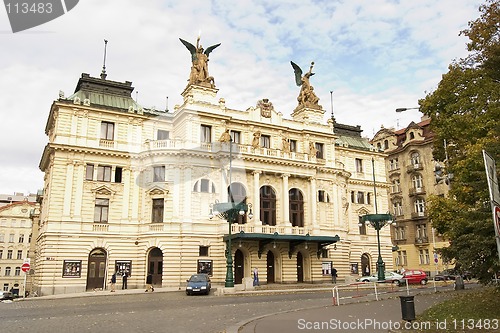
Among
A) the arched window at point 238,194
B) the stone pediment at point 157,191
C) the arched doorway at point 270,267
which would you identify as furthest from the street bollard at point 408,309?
the arched doorway at point 270,267

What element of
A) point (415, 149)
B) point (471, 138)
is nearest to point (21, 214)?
point (415, 149)

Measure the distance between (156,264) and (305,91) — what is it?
25.7m

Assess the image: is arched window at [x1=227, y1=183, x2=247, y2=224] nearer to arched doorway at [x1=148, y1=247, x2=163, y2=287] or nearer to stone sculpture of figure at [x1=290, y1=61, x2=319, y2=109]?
arched doorway at [x1=148, y1=247, x2=163, y2=287]

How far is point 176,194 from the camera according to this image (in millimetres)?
38875

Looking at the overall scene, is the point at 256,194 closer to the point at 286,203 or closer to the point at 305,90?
the point at 286,203

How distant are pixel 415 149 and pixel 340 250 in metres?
23.4

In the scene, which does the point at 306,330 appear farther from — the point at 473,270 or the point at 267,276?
the point at 267,276

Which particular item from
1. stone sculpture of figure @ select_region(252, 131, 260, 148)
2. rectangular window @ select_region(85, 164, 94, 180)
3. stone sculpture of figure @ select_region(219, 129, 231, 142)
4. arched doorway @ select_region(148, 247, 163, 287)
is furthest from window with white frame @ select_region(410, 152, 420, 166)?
rectangular window @ select_region(85, 164, 94, 180)

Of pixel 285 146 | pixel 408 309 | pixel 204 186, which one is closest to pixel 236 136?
pixel 285 146

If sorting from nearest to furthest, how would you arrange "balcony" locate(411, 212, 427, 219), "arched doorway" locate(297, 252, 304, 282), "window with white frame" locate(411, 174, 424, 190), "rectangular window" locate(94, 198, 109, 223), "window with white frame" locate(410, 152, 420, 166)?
"rectangular window" locate(94, 198, 109, 223)
"arched doorway" locate(297, 252, 304, 282)
"balcony" locate(411, 212, 427, 219)
"window with white frame" locate(411, 174, 424, 190)
"window with white frame" locate(410, 152, 420, 166)

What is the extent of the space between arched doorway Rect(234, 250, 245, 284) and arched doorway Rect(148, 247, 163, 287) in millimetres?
6809

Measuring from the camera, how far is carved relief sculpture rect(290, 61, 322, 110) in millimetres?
50094

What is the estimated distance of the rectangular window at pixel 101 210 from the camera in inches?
1522

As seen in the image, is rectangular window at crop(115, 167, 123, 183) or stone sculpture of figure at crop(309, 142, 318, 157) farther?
stone sculpture of figure at crop(309, 142, 318, 157)
